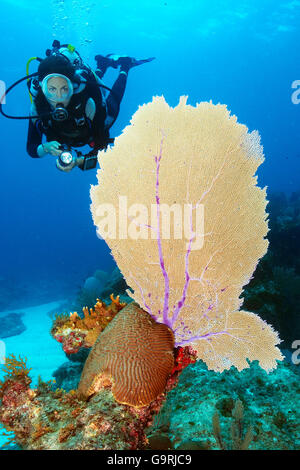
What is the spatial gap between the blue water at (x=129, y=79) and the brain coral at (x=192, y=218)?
22.1m

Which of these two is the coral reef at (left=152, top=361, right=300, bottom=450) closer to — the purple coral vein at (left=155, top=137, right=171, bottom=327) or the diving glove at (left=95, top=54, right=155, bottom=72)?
the purple coral vein at (left=155, top=137, right=171, bottom=327)

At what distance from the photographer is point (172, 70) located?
5259 centimetres

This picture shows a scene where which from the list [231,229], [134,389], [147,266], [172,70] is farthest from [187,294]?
[172,70]

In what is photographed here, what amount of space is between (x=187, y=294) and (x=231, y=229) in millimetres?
847

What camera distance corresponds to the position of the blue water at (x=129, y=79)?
2995cm

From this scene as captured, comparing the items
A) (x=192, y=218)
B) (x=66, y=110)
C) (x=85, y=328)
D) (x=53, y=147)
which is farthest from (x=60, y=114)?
(x=85, y=328)

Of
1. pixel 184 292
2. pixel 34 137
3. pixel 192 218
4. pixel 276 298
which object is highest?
pixel 34 137

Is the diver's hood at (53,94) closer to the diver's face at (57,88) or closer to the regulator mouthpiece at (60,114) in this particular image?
the diver's face at (57,88)

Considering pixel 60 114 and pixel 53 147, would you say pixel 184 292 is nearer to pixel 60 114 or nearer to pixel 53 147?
pixel 53 147

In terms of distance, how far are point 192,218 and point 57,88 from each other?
3.35m

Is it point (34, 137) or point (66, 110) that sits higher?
point (34, 137)

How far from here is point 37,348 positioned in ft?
33.5

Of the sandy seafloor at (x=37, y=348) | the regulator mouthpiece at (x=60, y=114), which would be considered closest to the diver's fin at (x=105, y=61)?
the regulator mouthpiece at (x=60, y=114)

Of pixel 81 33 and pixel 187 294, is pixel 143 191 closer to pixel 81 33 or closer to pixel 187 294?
pixel 187 294
